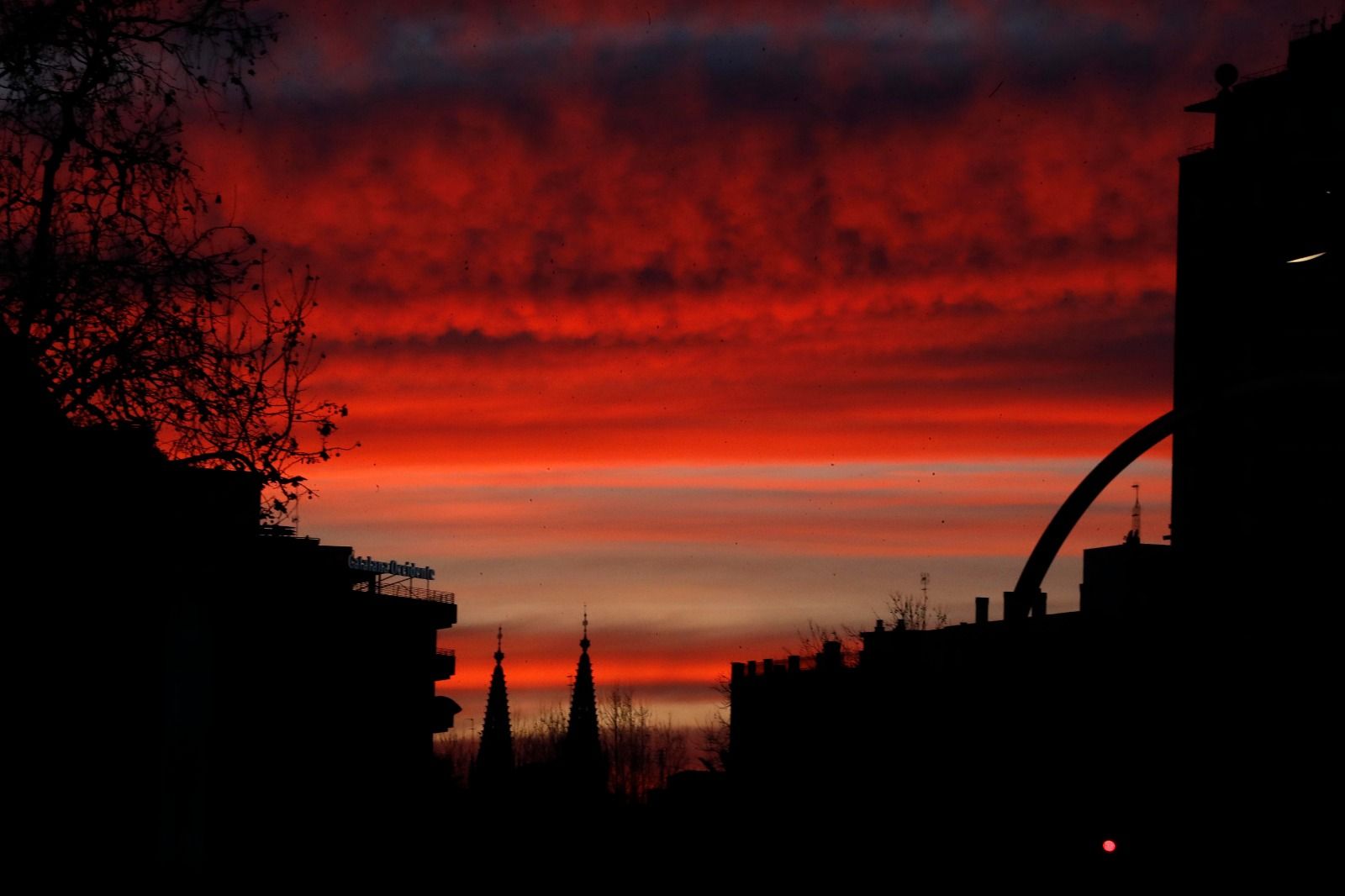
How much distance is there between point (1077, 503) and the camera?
2555cm

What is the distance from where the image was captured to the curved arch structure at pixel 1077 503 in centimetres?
2347

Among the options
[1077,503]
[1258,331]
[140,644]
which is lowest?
[140,644]

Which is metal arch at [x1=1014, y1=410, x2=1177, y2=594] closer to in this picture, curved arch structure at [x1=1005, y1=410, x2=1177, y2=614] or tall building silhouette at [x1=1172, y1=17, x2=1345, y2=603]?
curved arch structure at [x1=1005, y1=410, x2=1177, y2=614]

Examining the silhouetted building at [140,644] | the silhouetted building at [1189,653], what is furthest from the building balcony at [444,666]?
the silhouetted building at [140,644]

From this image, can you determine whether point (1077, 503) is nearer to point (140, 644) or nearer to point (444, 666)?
point (140, 644)

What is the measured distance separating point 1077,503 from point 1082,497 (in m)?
0.11

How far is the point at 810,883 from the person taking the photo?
3950 centimetres

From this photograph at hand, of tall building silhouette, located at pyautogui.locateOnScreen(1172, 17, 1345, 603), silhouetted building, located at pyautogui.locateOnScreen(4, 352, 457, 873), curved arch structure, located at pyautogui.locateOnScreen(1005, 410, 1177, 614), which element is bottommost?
silhouetted building, located at pyautogui.locateOnScreen(4, 352, 457, 873)

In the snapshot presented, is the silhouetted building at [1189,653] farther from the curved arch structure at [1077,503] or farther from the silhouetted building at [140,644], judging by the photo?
the silhouetted building at [140,644]

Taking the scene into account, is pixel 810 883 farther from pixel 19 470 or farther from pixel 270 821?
pixel 19 470

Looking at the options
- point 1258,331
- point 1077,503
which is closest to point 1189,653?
point 1077,503

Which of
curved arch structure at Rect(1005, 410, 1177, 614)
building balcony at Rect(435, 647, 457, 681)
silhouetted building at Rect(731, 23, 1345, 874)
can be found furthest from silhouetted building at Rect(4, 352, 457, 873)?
building balcony at Rect(435, 647, 457, 681)

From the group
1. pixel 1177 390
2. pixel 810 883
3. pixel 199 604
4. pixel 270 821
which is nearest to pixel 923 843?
pixel 810 883

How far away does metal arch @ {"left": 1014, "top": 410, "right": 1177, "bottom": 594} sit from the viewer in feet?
77.5
